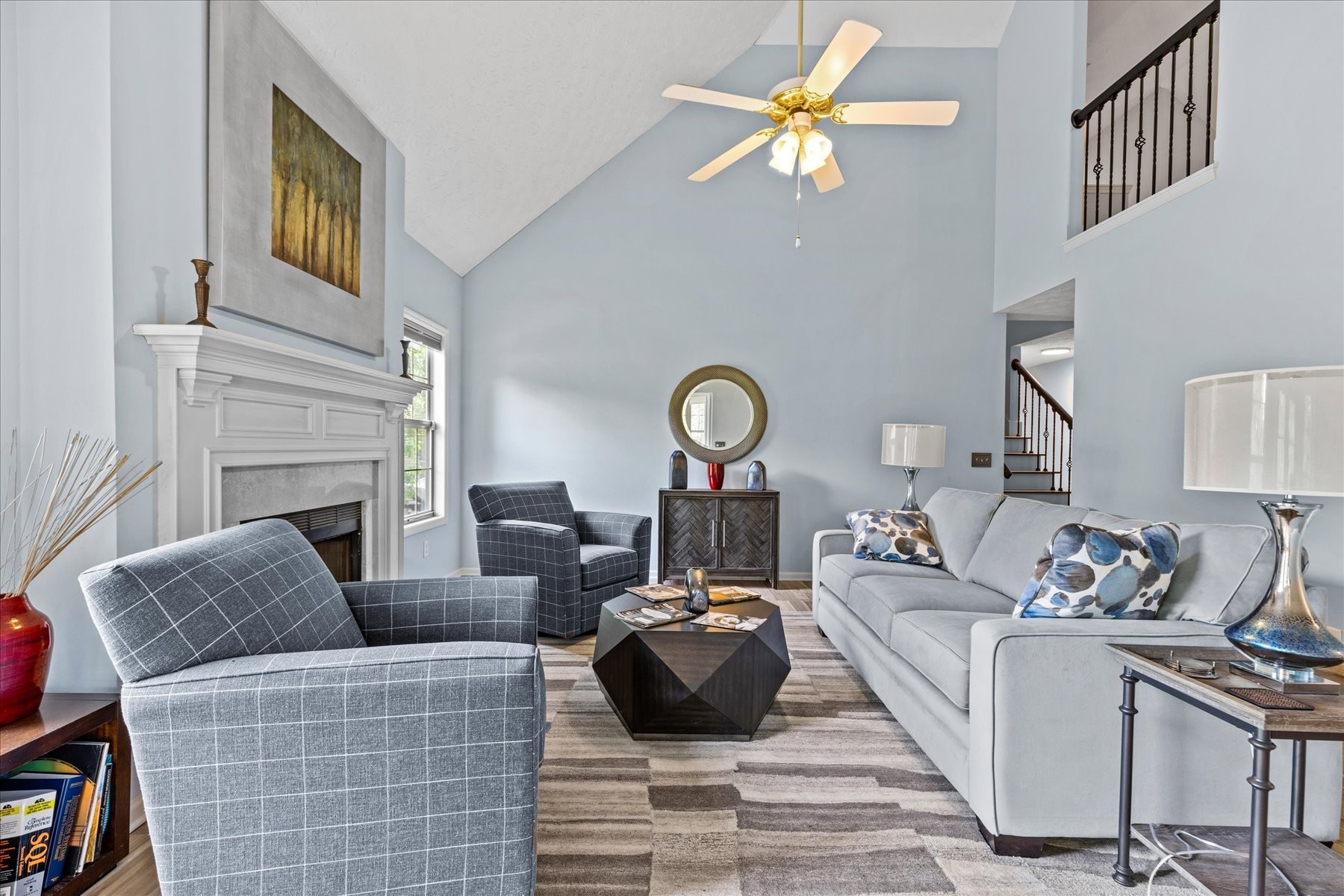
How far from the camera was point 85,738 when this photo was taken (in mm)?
1564

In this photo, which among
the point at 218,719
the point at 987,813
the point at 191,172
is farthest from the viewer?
the point at 191,172

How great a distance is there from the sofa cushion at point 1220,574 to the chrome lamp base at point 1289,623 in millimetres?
434

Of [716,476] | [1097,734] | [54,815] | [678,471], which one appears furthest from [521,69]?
[1097,734]

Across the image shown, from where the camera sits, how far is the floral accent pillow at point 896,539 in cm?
334

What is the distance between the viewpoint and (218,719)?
4.06ft

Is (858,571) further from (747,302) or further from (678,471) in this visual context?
(747,302)

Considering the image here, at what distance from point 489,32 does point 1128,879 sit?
3823mm

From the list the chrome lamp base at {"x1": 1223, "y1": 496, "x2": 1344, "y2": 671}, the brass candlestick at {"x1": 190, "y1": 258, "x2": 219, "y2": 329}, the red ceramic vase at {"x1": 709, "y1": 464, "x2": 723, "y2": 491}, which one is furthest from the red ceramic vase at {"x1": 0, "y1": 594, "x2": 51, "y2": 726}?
the red ceramic vase at {"x1": 709, "y1": 464, "x2": 723, "y2": 491}

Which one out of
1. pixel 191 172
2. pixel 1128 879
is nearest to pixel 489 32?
pixel 191 172

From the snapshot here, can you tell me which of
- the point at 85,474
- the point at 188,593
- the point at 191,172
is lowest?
the point at 188,593

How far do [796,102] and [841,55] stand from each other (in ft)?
0.89

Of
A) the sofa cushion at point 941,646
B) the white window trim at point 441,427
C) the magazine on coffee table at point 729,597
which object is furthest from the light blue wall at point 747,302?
the sofa cushion at point 941,646

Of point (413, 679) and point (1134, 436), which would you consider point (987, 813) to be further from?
point (1134, 436)

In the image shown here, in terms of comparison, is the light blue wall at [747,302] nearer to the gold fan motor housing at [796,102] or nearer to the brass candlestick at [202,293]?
the gold fan motor housing at [796,102]
